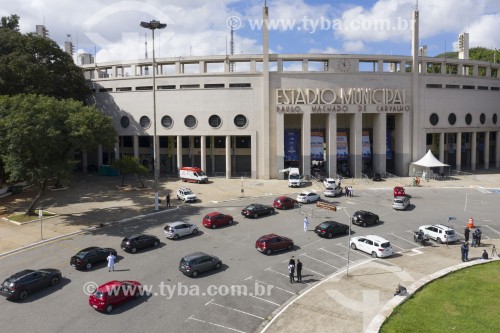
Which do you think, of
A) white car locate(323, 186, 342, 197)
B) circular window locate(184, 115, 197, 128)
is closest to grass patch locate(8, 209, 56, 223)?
circular window locate(184, 115, 197, 128)

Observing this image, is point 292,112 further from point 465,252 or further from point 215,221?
point 465,252

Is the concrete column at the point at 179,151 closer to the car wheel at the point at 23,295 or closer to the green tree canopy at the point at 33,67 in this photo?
the green tree canopy at the point at 33,67

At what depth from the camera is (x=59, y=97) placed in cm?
6378

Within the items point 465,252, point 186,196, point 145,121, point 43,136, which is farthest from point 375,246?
point 145,121

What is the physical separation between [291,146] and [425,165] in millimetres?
21372

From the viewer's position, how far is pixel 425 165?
63656 millimetres

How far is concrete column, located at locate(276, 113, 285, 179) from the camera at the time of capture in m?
65.4

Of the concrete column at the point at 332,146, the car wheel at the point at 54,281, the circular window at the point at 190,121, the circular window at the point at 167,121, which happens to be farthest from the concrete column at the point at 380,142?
the car wheel at the point at 54,281

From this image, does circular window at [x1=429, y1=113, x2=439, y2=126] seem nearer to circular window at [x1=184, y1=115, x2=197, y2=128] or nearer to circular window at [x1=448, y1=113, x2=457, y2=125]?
circular window at [x1=448, y1=113, x2=457, y2=125]

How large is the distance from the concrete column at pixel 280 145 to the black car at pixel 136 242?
35.3m

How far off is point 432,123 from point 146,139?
166ft

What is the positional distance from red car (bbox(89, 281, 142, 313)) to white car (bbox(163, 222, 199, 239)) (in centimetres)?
1112

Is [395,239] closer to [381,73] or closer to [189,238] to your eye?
[189,238]

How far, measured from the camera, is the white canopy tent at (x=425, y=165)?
209 ft
